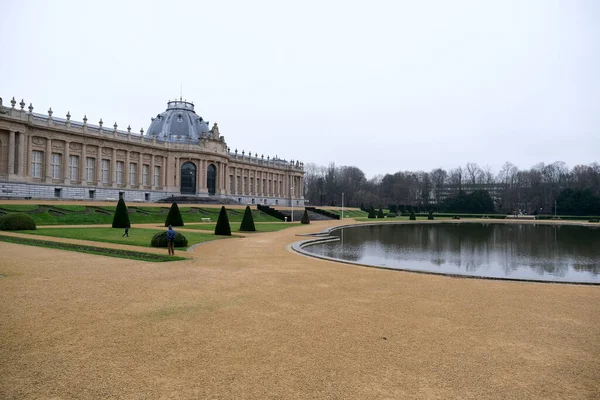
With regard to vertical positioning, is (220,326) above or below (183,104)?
below

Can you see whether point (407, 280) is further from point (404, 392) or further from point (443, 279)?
point (404, 392)

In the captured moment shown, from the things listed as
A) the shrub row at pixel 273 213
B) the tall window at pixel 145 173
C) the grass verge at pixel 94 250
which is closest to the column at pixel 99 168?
the tall window at pixel 145 173

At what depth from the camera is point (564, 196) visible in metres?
84.7

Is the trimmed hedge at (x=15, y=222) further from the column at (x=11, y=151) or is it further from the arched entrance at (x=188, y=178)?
the arched entrance at (x=188, y=178)

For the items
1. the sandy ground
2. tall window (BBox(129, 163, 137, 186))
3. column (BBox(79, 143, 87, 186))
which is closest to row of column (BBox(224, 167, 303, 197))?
tall window (BBox(129, 163, 137, 186))

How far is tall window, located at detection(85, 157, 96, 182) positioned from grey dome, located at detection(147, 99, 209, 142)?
14.4m

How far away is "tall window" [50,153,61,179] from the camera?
48688 mm

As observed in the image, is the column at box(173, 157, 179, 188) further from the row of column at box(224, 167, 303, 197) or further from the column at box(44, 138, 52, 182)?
the column at box(44, 138, 52, 182)

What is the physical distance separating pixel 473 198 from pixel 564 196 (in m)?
18.1

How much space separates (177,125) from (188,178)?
10.5 meters

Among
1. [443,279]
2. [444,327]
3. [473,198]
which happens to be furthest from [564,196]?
[444,327]

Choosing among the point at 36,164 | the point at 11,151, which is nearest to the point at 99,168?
the point at 36,164

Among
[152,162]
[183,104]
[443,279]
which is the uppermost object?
[183,104]

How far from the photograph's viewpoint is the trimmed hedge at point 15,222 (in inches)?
984
